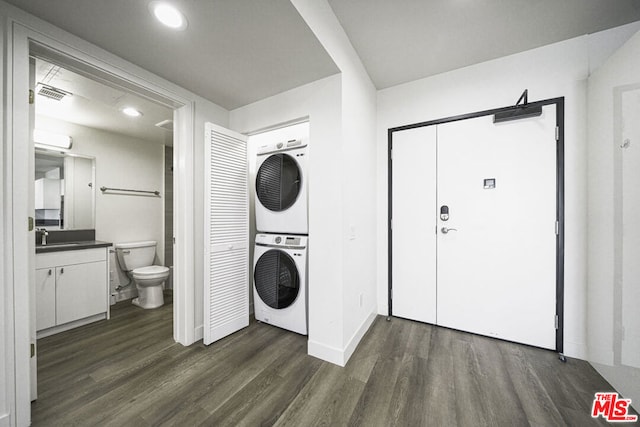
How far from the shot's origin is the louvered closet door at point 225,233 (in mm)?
1868

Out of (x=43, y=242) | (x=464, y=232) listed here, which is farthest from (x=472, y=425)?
(x=43, y=242)

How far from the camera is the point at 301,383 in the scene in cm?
146

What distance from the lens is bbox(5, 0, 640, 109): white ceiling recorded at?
4.02ft

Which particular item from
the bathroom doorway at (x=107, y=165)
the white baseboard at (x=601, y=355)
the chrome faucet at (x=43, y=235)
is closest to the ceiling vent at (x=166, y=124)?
the bathroom doorway at (x=107, y=165)

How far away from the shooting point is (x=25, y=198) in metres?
1.19

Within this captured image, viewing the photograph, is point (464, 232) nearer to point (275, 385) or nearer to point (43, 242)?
point (275, 385)

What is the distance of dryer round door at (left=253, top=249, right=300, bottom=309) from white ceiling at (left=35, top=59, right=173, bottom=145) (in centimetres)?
182

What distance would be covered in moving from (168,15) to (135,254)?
291 cm

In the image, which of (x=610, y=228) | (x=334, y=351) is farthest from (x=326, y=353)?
(x=610, y=228)

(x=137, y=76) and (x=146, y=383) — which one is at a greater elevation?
(x=137, y=76)

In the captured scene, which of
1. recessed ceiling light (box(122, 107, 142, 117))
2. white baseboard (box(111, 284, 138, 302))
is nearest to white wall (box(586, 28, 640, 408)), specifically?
recessed ceiling light (box(122, 107, 142, 117))

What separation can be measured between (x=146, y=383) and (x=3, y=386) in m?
0.61

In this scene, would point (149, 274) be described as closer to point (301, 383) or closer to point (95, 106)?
point (95, 106)

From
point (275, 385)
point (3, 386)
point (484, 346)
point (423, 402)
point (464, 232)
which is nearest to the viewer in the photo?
point (3, 386)
